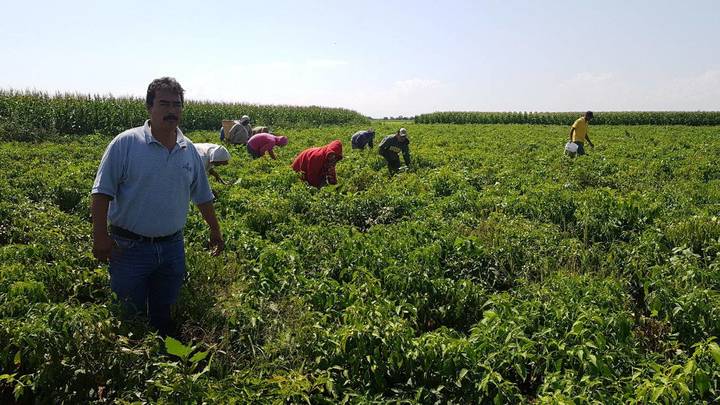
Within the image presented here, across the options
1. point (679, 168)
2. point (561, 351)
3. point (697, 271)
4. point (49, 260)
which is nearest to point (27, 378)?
point (49, 260)

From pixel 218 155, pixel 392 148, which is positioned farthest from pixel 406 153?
pixel 218 155

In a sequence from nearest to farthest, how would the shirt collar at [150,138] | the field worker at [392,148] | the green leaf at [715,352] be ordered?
1. the green leaf at [715,352]
2. the shirt collar at [150,138]
3. the field worker at [392,148]

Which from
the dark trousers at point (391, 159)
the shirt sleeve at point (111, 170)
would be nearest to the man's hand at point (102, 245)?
the shirt sleeve at point (111, 170)

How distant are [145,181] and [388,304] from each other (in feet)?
6.58

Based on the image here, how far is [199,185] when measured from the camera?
12.6ft

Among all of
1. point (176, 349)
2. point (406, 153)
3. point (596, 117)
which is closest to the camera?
point (176, 349)

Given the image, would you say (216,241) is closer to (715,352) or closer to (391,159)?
(715,352)

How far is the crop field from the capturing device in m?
2.83

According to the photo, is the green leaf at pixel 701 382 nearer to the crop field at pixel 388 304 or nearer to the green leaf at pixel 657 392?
the crop field at pixel 388 304

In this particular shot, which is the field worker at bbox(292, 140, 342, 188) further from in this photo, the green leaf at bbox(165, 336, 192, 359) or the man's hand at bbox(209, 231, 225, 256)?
the green leaf at bbox(165, 336, 192, 359)

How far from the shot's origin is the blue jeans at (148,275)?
3422 mm

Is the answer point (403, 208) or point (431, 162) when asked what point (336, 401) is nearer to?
point (403, 208)

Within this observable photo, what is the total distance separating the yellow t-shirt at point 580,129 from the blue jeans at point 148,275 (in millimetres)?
12900

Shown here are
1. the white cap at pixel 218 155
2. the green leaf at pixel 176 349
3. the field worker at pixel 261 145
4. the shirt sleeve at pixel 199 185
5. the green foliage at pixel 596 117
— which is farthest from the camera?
the green foliage at pixel 596 117
